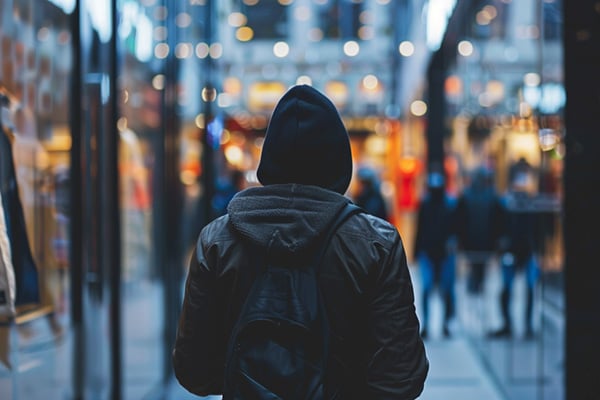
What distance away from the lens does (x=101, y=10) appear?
194 inches

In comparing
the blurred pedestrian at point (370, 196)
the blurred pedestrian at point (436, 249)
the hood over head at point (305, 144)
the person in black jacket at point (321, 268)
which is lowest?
the blurred pedestrian at point (436, 249)

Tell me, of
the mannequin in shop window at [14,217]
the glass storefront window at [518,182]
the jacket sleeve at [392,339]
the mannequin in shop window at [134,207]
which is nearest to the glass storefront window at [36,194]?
the mannequin in shop window at [14,217]

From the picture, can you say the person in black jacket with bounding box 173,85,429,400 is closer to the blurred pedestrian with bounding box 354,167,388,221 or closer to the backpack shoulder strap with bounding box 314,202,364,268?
the backpack shoulder strap with bounding box 314,202,364,268

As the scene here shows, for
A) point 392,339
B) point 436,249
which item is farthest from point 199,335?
point 436,249

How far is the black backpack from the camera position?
208cm

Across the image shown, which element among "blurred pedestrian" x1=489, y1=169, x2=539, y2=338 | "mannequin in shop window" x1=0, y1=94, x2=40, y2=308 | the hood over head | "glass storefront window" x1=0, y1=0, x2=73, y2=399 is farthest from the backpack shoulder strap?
"blurred pedestrian" x1=489, y1=169, x2=539, y2=338

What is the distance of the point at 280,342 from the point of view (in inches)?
83.3

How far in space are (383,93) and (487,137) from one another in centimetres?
2274

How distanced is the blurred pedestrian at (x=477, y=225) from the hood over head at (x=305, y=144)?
5.95 m

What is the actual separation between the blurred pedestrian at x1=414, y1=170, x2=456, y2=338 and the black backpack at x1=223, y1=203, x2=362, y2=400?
7.08 m

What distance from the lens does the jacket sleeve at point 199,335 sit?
2.28 m

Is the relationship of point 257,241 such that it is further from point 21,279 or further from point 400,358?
point 21,279

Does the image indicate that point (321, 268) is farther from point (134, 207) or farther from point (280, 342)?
point (134, 207)

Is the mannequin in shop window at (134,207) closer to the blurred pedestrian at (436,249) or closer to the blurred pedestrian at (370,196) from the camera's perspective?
the blurred pedestrian at (436,249)
